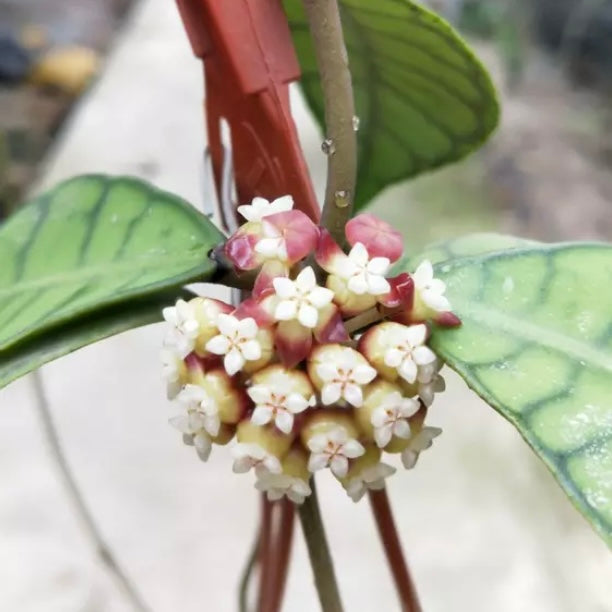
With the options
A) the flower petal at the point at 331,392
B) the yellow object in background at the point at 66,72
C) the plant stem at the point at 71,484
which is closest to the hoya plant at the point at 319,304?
the flower petal at the point at 331,392

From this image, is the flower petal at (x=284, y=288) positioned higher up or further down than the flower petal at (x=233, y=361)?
higher up

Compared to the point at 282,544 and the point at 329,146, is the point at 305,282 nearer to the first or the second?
the point at 329,146

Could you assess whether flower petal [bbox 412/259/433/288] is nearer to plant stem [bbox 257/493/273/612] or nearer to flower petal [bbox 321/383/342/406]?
flower petal [bbox 321/383/342/406]

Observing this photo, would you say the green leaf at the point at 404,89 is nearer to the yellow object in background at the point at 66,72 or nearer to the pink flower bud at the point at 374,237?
the pink flower bud at the point at 374,237

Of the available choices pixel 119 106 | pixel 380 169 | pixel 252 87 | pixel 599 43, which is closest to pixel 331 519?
pixel 380 169

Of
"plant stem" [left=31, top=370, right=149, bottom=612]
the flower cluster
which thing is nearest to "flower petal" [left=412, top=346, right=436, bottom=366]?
the flower cluster

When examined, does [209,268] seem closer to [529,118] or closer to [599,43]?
[529,118]
